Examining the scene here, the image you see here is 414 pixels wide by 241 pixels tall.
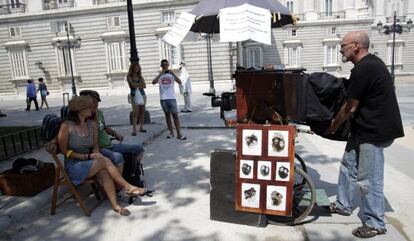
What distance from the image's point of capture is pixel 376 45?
139 ft

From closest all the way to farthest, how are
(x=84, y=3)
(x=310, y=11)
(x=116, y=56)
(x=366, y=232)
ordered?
(x=366, y=232), (x=116, y=56), (x=84, y=3), (x=310, y=11)

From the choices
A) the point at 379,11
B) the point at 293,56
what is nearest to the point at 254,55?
the point at 293,56

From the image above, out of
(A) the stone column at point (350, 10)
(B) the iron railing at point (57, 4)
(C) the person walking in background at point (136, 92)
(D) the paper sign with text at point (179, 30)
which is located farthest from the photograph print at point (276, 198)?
(A) the stone column at point (350, 10)

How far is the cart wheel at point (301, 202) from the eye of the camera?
375cm

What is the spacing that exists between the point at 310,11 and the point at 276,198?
42.3 m

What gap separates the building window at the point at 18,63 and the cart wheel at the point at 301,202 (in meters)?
34.1

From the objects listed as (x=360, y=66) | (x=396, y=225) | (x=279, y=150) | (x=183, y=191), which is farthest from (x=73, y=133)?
(x=396, y=225)

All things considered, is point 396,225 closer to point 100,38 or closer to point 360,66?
point 360,66

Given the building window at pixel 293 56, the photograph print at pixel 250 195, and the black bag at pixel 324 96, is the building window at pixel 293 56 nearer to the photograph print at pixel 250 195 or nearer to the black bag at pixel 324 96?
the black bag at pixel 324 96

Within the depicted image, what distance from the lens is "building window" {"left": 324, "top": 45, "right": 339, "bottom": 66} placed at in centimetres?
4047

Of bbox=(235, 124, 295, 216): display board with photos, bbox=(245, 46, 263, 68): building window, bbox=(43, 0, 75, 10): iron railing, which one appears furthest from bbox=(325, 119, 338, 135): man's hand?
bbox=(245, 46, 263, 68): building window

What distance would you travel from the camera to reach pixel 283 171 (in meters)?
3.55

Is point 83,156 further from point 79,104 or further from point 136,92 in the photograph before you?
point 136,92

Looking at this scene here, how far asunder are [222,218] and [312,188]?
3.36 ft
